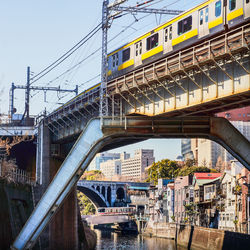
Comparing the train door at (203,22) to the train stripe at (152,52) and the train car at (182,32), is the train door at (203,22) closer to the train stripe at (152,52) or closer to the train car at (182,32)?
the train car at (182,32)

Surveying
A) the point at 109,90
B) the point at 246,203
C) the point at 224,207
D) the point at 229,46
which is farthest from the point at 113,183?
the point at 229,46

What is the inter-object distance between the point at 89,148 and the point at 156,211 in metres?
85.7

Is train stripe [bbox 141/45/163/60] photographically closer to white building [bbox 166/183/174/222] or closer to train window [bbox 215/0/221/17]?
train window [bbox 215/0/221/17]

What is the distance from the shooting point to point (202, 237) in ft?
216

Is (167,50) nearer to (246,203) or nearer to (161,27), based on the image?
(161,27)

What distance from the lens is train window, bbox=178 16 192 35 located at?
34656 mm

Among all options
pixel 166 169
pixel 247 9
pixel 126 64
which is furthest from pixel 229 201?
pixel 166 169

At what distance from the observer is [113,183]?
6501 inches

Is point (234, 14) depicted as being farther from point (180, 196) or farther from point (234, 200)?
point (180, 196)

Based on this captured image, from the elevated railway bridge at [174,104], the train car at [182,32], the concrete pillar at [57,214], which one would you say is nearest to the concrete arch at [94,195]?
the concrete pillar at [57,214]

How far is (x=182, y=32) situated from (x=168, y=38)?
6.10ft

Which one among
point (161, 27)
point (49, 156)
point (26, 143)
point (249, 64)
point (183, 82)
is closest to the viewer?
point (249, 64)

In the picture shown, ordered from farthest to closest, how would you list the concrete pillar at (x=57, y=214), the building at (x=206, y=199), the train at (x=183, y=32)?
the building at (x=206, y=199), the concrete pillar at (x=57, y=214), the train at (x=183, y=32)

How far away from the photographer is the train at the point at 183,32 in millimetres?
30797
